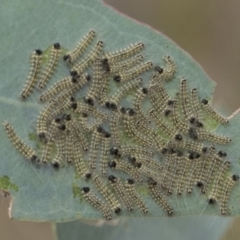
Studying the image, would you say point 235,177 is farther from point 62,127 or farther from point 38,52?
point 38,52

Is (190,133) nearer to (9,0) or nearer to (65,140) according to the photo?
(65,140)

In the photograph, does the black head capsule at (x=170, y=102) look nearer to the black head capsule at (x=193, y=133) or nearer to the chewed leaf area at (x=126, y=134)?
the chewed leaf area at (x=126, y=134)

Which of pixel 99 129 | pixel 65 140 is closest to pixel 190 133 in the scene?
pixel 99 129

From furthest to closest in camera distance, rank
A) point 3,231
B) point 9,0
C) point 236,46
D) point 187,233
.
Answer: point 236,46, point 3,231, point 187,233, point 9,0

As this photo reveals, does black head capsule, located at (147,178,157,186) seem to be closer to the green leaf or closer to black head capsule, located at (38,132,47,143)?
the green leaf

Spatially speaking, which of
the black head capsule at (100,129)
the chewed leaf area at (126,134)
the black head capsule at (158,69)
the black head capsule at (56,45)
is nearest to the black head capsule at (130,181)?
the chewed leaf area at (126,134)

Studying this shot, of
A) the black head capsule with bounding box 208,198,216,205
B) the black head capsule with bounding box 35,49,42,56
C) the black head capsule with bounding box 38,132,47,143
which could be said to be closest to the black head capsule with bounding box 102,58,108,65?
the black head capsule with bounding box 35,49,42,56
